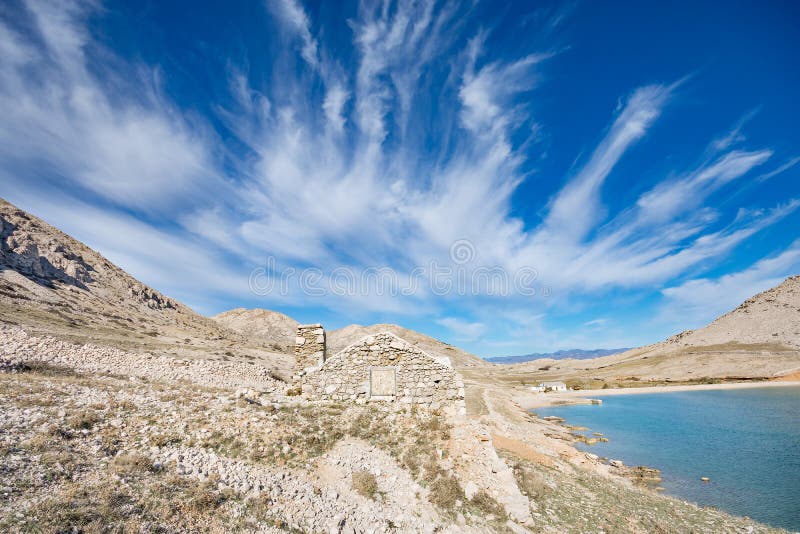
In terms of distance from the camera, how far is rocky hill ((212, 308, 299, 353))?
395 ft

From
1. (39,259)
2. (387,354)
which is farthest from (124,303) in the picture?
(387,354)

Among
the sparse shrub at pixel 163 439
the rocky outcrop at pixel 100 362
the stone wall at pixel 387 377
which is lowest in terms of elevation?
the sparse shrub at pixel 163 439

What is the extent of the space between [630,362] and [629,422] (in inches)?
3790

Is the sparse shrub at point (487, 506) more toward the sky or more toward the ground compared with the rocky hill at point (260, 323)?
more toward the ground

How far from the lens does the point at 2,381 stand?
12.3 metres

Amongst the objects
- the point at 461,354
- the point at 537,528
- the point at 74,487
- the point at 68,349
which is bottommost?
the point at 537,528

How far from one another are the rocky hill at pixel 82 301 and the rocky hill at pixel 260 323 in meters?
45.7

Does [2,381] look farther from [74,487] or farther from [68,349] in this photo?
[68,349]

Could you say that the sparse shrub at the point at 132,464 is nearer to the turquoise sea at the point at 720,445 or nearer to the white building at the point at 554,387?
the turquoise sea at the point at 720,445

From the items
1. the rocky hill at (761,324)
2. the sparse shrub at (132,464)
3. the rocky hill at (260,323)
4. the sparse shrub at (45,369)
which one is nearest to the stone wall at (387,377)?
the sparse shrub at (132,464)

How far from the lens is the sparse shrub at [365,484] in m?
10.7

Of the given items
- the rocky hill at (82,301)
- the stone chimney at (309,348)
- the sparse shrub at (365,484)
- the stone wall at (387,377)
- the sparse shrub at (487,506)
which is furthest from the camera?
the rocky hill at (82,301)

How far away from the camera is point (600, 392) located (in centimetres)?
9819

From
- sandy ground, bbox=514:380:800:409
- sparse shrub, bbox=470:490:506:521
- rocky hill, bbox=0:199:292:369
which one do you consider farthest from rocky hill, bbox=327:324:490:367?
sparse shrub, bbox=470:490:506:521
